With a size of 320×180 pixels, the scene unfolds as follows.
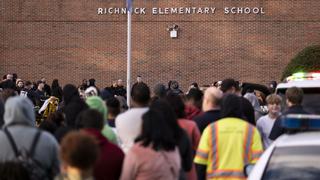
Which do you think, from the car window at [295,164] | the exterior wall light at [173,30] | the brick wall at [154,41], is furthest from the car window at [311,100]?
the exterior wall light at [173,30]

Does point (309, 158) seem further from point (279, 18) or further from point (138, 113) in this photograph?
point (279, 18)

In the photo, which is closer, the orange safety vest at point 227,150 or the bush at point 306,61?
the orange safety vest at point 227,150

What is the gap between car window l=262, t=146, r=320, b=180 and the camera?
23.0 ft

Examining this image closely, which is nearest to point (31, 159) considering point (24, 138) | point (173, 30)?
point (24, 138)

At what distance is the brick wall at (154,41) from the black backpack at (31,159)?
87.4ft

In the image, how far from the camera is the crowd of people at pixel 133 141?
6496 mm

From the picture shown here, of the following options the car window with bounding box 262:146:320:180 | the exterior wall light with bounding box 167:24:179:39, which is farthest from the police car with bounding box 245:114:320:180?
the exterior wall light with bounding box 167:24:179:39

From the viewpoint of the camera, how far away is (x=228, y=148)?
346 inches

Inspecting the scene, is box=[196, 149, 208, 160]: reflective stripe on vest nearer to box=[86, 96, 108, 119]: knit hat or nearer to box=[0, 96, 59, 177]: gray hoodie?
box=[86, 96, 108, 119]: knit hat

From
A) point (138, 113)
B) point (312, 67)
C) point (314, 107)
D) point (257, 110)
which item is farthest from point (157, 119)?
point (312, 67)

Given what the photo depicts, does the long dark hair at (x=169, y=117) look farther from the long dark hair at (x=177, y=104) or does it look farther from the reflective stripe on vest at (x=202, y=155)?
the long dark hair at (x=177, y=104)

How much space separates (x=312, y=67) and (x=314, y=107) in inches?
723

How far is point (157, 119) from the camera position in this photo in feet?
24.1

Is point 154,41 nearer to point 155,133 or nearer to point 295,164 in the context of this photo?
point 155,133
